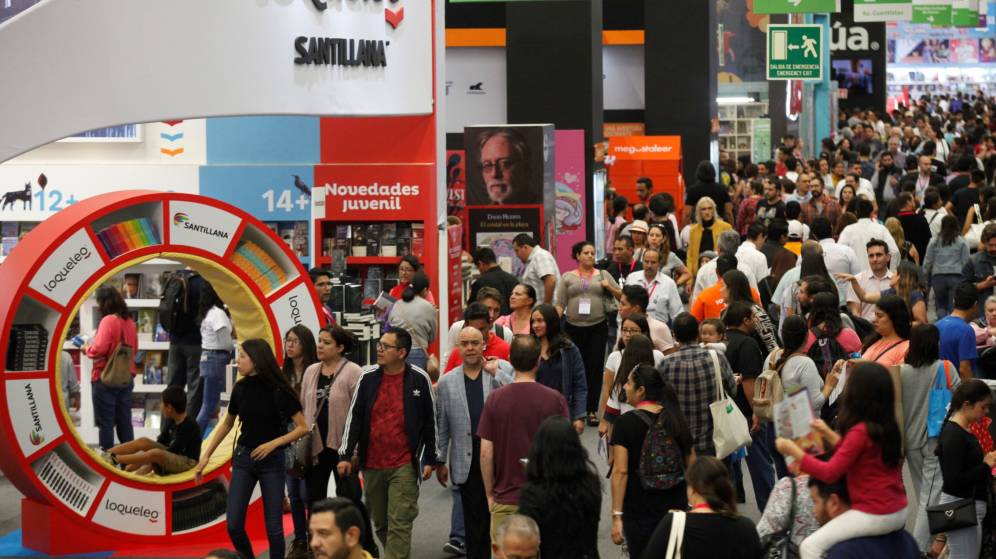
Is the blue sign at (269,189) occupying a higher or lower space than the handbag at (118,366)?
higher

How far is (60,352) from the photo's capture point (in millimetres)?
7906

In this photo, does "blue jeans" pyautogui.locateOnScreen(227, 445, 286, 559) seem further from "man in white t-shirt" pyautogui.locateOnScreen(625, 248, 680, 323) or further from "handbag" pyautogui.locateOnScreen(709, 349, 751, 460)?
"man in white t-shirt" pyautogui.locateOnScreen(625, 248, 680, 323)

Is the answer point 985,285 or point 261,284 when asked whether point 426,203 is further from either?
point 985,285

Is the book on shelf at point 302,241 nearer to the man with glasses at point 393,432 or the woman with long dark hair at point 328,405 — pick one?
the woman with long dark hair at point 328,405

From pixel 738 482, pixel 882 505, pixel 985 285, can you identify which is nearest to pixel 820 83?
pixel 985 285

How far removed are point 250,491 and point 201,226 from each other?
1.88 m

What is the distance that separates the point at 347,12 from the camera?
1028 centimetres

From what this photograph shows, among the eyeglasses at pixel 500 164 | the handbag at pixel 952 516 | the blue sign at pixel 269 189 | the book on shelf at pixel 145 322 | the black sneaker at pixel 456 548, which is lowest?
the black sneaker at pixel 456 548

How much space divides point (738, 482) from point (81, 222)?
401 cm

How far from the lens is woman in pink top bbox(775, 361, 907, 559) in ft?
16.3

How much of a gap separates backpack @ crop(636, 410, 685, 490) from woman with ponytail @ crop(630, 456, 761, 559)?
3.87 ft

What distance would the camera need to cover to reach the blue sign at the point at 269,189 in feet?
37.4

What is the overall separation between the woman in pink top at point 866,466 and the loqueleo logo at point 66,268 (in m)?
4.38

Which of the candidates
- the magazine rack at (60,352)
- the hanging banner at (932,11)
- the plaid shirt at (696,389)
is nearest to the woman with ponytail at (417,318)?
the magazine rack at (60,352)
